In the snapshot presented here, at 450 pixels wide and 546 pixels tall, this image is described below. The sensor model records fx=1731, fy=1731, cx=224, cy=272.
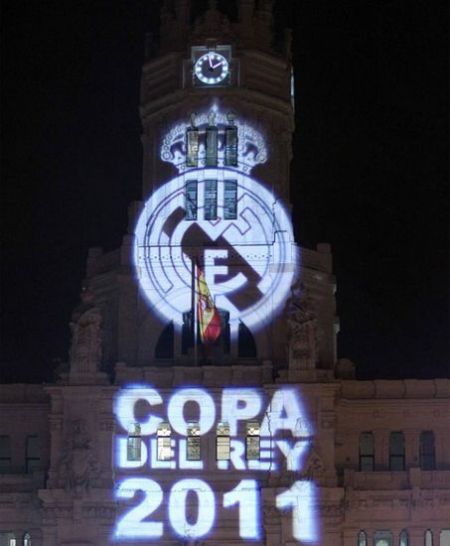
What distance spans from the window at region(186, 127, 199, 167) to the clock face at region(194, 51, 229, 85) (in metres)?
2.62

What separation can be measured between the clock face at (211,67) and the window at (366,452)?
19.0m

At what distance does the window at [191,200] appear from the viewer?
278 feet

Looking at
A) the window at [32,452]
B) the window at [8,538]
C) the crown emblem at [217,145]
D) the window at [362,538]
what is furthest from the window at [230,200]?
the window at [8,538]

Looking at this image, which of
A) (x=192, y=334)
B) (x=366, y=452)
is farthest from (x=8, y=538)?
(x=366, y=452)

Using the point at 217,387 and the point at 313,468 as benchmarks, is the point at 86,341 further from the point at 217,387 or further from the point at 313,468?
the point at 313,468

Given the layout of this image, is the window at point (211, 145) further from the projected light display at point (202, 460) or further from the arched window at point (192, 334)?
the projected light display at point (202, 460)

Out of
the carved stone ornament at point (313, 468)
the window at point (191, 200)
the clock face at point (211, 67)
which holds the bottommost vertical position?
the carved stone ornament at point (313, 468)

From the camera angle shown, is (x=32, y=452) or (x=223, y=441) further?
(x=32, y=452)

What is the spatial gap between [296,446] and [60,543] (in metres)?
11.6

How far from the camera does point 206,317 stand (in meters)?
80.9

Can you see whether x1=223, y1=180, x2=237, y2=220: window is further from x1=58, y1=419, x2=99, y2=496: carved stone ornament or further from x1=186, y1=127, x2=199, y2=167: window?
x1=58, y1=419, x2=99, y2=496: carved stone ornament

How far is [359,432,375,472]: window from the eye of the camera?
272 feet

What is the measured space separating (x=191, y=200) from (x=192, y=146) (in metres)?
2.86

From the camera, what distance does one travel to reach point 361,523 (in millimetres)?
80688
